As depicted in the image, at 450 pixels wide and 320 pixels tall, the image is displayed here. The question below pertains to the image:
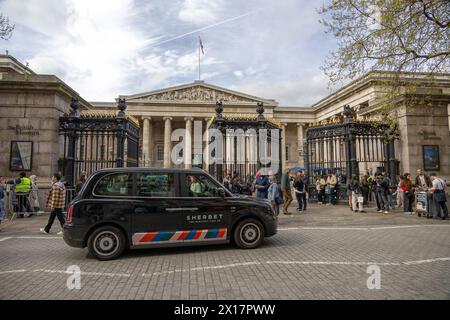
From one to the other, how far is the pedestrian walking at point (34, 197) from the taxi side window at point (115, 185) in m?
7.65

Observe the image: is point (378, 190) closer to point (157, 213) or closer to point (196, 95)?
point (157, 213)

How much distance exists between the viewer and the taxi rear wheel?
5320mm

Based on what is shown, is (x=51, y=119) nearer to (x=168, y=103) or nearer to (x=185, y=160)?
(x=185, y=160)

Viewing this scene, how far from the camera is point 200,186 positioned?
5.99m

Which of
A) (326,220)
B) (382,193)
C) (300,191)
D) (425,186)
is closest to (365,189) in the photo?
(382,193)

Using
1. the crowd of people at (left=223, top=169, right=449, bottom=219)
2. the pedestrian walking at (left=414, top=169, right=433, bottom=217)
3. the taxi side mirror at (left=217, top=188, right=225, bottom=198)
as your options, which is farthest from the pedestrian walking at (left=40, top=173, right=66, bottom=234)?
the pedestrian walking at (left=414, top=169, right=433, bottom=217)

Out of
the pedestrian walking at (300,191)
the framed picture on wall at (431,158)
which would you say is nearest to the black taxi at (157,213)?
the pedestrian walking at (300,191)

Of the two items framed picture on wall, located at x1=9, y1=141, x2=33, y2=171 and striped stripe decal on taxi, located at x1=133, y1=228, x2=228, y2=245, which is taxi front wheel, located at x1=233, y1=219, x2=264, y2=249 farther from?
framed picture on wall, located at x1=9, y1=141, x2=33, y2=171

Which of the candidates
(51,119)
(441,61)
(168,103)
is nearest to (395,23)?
(441,61)

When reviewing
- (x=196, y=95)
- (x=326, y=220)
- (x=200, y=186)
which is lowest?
(x=326, y=220)

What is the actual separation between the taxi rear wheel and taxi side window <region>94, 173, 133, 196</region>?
0.67 m

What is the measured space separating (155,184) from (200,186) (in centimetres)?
93
